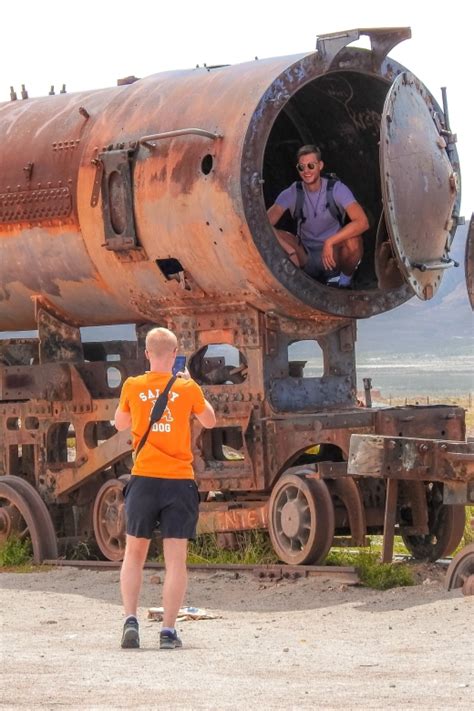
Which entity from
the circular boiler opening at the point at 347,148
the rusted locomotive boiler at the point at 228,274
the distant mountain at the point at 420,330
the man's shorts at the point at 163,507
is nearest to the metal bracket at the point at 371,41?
the rusted locomotive boiler at the point at 228,274

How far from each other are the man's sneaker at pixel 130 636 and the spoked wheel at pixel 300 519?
268 centimetres

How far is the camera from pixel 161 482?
7.85m

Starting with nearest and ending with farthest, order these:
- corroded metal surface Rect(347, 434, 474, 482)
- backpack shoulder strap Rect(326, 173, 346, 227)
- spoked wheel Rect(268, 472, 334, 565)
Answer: corroded metal surface Rect(347, 434, 474, 482) → spoked wheel Rect(268, 472, 334, 565) → backpack shoulder strap Rect(326, 173, 346, 227)

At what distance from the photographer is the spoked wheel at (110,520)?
1165cm

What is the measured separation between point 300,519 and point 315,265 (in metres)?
2.02

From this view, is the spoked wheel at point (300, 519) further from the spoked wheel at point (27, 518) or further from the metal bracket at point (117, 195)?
the spoked wheel at point (27, 518)

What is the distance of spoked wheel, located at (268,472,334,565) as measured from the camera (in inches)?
402

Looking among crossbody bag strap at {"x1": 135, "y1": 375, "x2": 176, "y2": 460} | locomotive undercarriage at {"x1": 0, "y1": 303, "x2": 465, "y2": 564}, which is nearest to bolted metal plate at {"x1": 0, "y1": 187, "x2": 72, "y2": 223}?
locomotive undercarriage at {"x1": 0, "y1": 303, "x2": 465, "y2": 564}

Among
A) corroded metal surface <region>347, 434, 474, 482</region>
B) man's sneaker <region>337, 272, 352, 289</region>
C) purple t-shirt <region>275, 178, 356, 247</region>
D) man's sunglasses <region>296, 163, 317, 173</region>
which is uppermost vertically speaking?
man's sunglasses <region>296, 163, 317, 173</region>

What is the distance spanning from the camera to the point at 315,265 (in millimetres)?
11383

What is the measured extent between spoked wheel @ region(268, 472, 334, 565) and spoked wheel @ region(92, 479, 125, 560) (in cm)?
154

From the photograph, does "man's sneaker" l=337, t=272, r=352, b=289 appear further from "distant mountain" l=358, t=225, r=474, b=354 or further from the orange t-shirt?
"distant mountain" l=358, t=225, r=474, b=354

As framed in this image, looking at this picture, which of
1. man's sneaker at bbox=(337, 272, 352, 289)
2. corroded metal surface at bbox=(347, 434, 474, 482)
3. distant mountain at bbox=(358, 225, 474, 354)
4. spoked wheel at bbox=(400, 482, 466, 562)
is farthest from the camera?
distant mountain at bbox=(358, 225, 474, 354)

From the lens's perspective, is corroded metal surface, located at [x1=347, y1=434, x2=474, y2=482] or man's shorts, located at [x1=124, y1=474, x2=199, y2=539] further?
corroded metal surface, located at [x1=347, y1=434, x2=474, y2=482]
